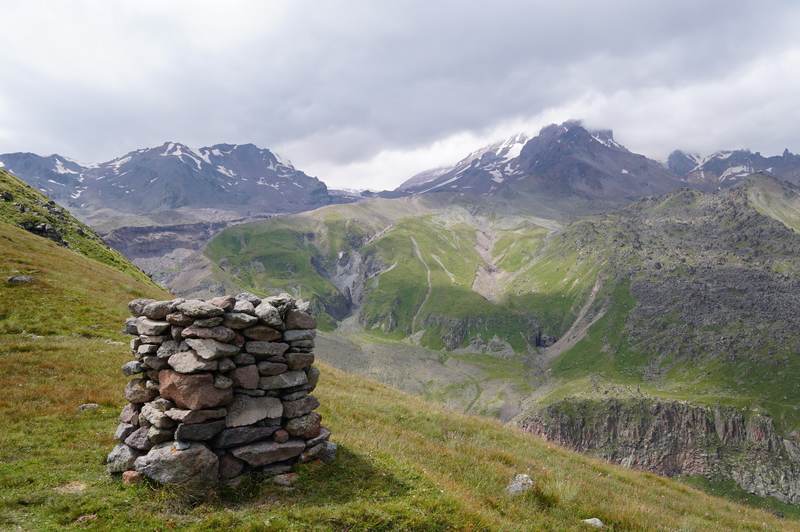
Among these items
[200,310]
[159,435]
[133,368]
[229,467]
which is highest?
[200,310]

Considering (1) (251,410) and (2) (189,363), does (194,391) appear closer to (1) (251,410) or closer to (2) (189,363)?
(2) (189,363)

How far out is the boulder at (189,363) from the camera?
14.9 meters

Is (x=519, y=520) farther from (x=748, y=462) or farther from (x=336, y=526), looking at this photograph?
(x=748, y=462)

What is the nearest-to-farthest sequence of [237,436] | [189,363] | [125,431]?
[189,363] → [237,436] → [125,431]

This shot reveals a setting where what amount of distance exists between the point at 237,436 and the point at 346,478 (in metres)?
3.99

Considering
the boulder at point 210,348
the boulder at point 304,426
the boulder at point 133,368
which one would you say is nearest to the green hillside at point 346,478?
the boulder at point 304,426

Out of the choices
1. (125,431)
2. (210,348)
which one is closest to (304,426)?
(210,348)

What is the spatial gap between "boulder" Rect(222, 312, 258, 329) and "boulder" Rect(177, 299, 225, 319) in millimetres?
319

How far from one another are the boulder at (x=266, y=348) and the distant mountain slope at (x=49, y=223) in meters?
69.2

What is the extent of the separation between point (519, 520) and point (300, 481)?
7.37 meters

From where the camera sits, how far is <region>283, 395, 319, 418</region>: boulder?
16.6m

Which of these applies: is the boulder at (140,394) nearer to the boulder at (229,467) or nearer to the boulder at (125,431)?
the boulder at (125,431)

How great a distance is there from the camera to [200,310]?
1545 centimetres

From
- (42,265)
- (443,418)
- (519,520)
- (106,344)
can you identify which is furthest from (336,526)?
(42,265)
